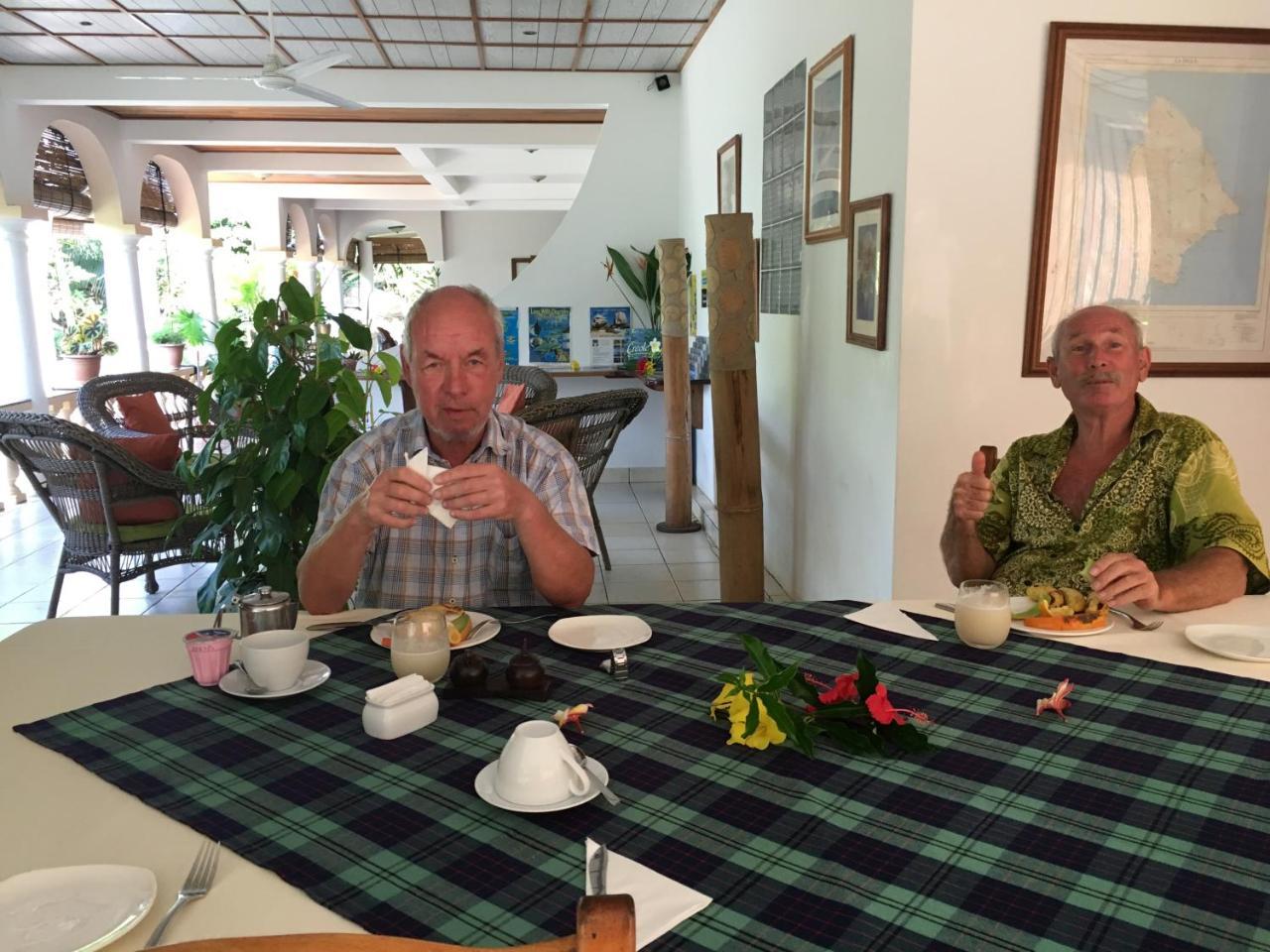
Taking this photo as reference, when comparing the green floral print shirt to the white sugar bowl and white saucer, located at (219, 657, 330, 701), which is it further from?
white saucer, located at (219, 657, 330, 701)

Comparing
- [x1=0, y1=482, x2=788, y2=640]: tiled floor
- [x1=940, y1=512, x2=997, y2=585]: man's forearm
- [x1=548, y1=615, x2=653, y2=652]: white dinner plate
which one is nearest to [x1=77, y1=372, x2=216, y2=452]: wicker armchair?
[x1=0, y1=482, x2=788, y2=640]: tiled floor

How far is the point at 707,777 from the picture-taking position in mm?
1147

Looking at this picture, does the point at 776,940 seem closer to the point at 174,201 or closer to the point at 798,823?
the point at 798,823

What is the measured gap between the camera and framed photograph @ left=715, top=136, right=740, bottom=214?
509cm

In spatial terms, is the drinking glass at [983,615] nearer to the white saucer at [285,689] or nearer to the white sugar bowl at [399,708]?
the white sugar bowl at [399,708]

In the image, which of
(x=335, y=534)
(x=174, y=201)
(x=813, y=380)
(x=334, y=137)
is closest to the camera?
(x=335, y=534)

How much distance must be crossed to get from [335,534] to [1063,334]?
5.15ft

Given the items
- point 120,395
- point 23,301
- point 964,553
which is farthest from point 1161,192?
point 23,301

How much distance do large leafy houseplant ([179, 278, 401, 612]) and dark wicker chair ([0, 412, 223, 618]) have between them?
87cm

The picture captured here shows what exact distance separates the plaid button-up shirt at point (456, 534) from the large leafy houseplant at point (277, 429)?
875mm

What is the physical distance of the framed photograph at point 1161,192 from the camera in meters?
2.64

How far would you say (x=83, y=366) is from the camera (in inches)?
349

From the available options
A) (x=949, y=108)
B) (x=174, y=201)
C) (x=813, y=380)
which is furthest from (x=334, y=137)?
(x=949, y=108)

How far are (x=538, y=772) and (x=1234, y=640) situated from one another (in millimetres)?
1182
